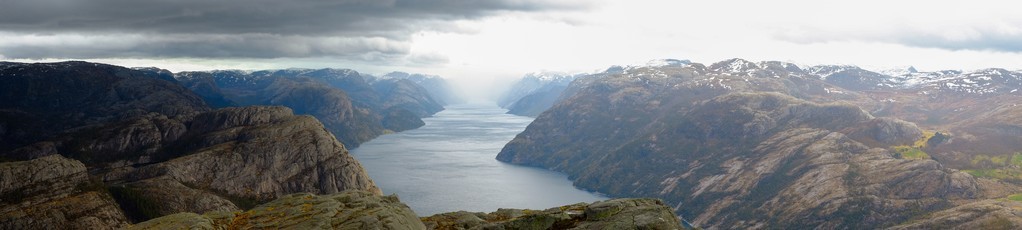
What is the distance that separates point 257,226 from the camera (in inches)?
3386

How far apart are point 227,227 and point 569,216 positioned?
46.2m

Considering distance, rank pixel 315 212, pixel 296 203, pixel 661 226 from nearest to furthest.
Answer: pixel 661 226, pixel 315 212, pixel 296 203

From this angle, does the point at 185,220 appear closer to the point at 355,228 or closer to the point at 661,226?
the point at 355,228

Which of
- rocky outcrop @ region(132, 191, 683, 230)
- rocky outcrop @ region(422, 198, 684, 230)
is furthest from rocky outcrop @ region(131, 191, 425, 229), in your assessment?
rocky outcrop @ region(422, 198, 684, 230)

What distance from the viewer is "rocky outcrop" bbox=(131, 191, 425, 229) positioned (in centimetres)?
8394

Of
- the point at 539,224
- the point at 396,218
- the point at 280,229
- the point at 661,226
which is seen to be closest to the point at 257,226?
the point at 280,229

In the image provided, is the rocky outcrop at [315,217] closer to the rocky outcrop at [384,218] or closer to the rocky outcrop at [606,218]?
the rocky outcrop at [384,218]

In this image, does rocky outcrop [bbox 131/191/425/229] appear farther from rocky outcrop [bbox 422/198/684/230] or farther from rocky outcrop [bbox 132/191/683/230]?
rocky outcrop [bbox 422/198/684/230]

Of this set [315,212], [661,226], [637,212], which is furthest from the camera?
[315,212]

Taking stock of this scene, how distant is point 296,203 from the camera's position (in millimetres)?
100750

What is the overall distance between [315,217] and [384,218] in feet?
33.1

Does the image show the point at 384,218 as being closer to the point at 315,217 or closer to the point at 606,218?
the point at 315,217

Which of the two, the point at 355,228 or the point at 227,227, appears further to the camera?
the point at 227,227

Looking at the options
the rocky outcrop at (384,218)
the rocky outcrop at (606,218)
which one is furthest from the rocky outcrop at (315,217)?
the rocky outcrop at (606,218)
